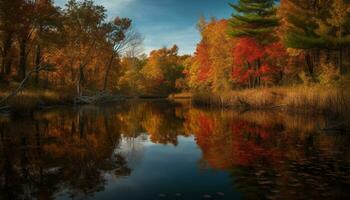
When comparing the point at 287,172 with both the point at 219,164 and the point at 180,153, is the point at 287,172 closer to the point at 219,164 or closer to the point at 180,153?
the point at 219,164

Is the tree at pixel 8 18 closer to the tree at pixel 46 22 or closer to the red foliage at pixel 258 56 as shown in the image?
the tree at pixel 46 22

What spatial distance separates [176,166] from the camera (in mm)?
8664

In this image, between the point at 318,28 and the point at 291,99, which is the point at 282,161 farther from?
the point at 318,28

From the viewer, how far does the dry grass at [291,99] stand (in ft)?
55.1

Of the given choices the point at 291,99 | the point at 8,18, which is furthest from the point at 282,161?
the point at 8,18

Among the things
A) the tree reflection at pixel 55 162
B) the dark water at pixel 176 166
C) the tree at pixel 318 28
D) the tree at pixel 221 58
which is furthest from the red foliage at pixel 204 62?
the tree reflection at pixel 55 162

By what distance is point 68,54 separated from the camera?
39.8 m

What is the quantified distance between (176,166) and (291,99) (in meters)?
17.1

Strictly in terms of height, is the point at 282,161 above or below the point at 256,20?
below

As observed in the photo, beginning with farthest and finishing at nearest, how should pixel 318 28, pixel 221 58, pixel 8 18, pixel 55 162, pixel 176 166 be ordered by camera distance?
1. pixel 221 58
2. pixel 8 18
3. pixel 318 28
4. pixel 176 166
5. pixel 55 162

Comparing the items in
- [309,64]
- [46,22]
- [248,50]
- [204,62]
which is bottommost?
[309,64]

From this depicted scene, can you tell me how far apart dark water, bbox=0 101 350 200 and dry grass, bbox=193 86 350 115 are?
4.09 meters

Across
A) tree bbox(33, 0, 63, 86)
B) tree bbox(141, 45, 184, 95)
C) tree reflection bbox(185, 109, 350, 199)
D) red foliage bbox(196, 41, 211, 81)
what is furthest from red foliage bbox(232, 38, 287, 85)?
tree bbox(141, 45, 184, 95)

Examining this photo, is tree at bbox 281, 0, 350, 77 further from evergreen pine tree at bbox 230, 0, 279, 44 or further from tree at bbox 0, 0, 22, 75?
tree at bbox 0, 0, 22, 75
